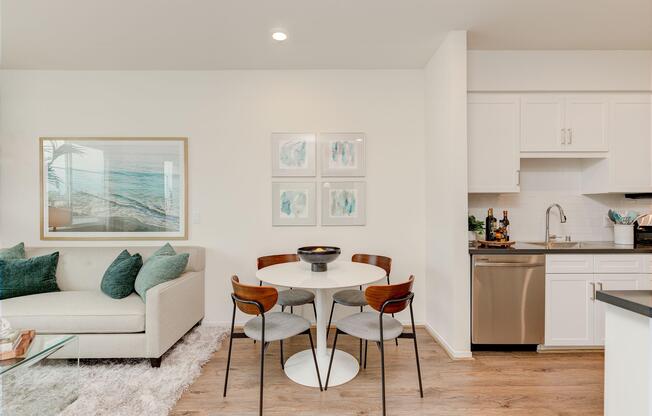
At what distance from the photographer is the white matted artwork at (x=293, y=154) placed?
3287 mm

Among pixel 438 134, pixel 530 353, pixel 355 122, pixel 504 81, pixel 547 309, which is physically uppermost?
pixel 504 81

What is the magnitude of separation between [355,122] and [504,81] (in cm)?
143

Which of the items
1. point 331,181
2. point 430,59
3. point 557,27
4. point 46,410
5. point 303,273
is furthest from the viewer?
point 331,181

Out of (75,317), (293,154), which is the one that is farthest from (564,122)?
(75,317)

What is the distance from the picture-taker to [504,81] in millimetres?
2885

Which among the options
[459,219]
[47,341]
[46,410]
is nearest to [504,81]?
[459,219]

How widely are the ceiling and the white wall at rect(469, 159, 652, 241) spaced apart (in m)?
1.16

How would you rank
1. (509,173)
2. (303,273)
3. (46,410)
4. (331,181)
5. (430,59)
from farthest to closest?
1. (331,181)
2. (430,59)
3. (509,173)
4. (303,273)
5. (46,410)

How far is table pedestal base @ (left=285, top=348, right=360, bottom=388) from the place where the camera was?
2207mm

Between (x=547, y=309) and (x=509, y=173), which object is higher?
(x=509, y=173)

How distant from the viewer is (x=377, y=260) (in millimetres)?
2857

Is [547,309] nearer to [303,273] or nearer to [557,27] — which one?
[303,273]

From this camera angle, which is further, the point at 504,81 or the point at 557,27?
the point at 504,81

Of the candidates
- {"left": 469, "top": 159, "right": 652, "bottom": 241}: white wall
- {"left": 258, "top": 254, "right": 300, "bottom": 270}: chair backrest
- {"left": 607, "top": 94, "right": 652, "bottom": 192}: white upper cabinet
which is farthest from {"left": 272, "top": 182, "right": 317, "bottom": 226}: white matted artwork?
{"left": 607, "top": 94, "right": 652, "bottom": 192}: white upper cabinet
